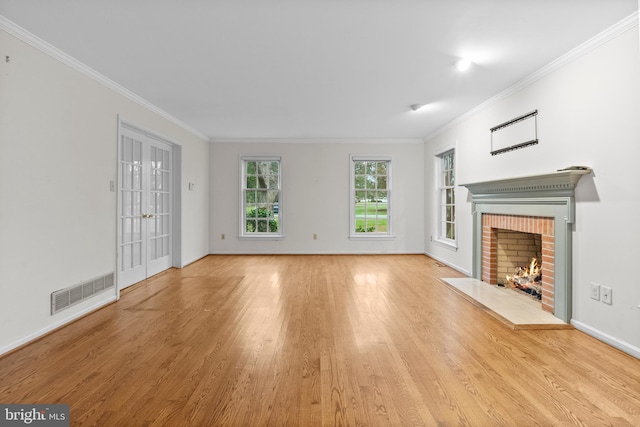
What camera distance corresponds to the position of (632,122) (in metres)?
2.49

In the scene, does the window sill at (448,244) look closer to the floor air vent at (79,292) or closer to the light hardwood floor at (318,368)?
the light hardwood floor at (318,368)

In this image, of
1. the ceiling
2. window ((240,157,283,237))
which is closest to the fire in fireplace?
the ceiling

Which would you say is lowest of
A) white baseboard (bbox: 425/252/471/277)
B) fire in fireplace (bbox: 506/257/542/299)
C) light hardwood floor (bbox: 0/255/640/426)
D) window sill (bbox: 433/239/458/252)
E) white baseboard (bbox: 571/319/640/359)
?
light hardwood floor (bbox: 0/255/640/426)

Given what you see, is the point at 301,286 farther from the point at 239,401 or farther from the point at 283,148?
the point at 283,148

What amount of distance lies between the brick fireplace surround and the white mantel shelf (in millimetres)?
308

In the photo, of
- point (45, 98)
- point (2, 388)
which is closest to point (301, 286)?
point (2, 388)

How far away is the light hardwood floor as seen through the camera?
174 centimetres

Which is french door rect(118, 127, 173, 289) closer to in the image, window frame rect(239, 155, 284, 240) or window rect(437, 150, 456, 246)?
window frame rect(239, 155, 284, 240)

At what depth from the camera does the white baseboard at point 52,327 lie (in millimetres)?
2521

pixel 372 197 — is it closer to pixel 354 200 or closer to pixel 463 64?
pixel 354 200

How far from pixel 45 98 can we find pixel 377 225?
19.8 feet

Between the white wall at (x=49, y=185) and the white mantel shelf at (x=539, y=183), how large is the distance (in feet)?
14.6

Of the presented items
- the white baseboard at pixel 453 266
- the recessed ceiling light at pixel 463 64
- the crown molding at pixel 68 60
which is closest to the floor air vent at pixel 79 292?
the crown molding at pixel 68 60

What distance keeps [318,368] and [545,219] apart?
108 inches
